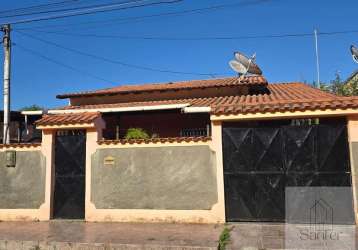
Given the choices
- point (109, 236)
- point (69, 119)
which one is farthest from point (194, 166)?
→ point (69, 119)

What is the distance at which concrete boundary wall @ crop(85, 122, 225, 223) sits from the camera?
9.12 meters

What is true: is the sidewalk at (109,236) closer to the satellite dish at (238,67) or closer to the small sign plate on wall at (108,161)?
the small sign plate on wall at (108,161)

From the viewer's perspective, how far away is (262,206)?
8984 millimetres

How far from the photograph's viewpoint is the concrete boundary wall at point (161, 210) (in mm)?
9117

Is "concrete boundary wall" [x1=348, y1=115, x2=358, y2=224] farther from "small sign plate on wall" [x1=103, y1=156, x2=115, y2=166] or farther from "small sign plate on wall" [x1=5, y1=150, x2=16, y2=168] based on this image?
"small sign plate on wall" [x1=5, y1=150, x2=16, y2=168]

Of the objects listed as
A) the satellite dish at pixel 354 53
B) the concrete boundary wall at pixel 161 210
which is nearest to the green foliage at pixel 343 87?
the satellite dish at pixel 354 53

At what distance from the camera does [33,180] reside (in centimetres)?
1036

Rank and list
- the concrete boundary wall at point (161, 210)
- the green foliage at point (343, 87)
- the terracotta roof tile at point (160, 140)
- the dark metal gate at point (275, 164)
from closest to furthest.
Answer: the dark metal gate at point (275, 164)
the concrete boundary wall at point (161, 210)
the terracotta roof tile at point (160, 140)
the green foliage at point (343, 87)

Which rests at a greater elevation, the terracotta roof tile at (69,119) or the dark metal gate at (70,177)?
the terracotta roof tile at (69,119)

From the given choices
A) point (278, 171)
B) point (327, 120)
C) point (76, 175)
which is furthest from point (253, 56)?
point (76, 175)

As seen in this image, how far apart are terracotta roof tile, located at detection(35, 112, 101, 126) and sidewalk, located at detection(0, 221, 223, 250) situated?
281 centimetres

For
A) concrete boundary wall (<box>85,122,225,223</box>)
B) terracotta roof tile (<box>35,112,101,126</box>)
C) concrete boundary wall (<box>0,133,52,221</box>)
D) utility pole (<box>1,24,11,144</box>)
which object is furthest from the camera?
utility pole (<box>1,24,11,144</box>)

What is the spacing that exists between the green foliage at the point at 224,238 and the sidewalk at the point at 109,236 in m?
0.11

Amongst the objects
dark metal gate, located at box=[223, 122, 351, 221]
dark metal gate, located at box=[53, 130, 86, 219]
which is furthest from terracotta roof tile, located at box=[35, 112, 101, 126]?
dark metal gate, located at box=[223, 122, 351, 221]
